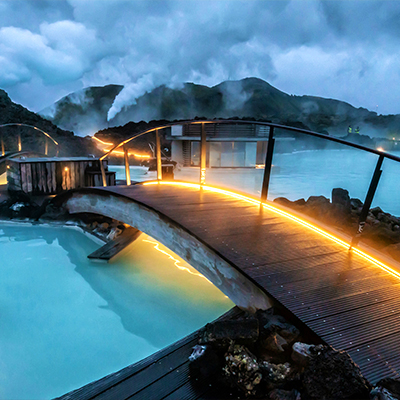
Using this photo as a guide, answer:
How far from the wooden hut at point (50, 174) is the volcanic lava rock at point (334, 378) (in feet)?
30.4

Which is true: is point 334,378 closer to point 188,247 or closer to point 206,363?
point 206,363

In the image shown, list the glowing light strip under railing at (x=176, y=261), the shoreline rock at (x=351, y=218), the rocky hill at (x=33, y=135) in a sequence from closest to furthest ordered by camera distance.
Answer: the glowing light strip under railing at (x=176, y=261), the shoreline rock at (x=351, y=218), the rocky hill at (x=33, y=135)

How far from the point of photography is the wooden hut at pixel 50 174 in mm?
8672

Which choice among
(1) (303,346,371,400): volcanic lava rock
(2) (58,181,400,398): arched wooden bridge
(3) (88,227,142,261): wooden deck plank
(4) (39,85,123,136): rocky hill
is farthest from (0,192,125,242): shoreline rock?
(4) (39,85,123,136): rocky hill

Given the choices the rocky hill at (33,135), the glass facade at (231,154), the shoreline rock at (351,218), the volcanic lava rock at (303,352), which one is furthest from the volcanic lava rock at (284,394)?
the rocky hill at (33,135)

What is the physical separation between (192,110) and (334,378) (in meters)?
154

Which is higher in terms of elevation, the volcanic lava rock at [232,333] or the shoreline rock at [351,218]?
the volcanic lava rock at [232,333]

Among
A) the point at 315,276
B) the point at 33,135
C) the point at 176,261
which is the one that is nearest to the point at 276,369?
the point at 315,276

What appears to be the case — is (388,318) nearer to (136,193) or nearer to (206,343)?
(206,343)

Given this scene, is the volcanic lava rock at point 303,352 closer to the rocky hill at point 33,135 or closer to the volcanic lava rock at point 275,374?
the volcanic lava rock at point 275,374

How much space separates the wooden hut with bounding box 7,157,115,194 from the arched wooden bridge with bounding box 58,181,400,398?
5.64 m

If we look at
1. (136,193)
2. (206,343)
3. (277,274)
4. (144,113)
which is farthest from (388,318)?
(144,113)

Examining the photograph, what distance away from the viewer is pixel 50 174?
9016 millimetres

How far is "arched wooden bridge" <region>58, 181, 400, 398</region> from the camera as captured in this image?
5.71 feet
